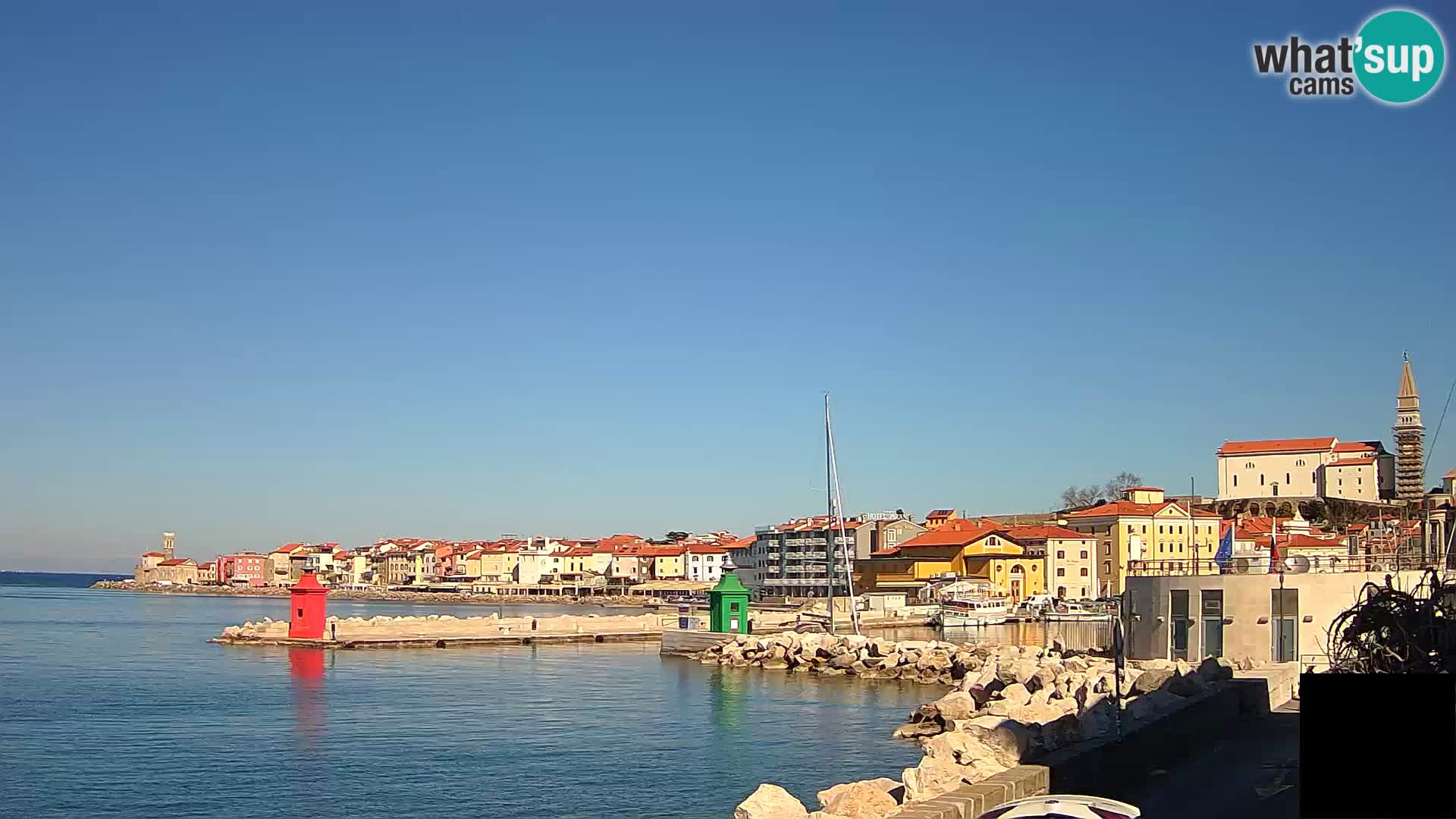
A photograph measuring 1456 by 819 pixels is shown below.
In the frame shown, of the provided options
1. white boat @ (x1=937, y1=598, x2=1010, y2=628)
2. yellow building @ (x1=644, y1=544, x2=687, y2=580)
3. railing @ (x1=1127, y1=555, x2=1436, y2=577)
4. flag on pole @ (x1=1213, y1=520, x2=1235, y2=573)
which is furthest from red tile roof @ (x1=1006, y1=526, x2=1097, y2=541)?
railing @ (x1=1127, y1=555, x2=1436, y2=577)

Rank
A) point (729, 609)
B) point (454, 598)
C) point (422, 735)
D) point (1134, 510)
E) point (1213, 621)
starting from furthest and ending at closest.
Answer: point (454, 598)
point (1134, 510)
point (729, 609)
point (422, 735)
point (1213, 621)

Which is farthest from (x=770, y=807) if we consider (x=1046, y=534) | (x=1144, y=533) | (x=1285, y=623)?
(x=1046, y=534)

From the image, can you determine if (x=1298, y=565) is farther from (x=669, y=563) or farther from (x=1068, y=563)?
(x=669, y=563)

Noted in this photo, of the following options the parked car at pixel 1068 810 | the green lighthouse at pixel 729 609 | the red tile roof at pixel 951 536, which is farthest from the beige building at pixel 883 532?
the parked car at pixel 1068 810

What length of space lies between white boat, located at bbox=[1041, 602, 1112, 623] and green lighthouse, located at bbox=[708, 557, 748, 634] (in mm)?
31439

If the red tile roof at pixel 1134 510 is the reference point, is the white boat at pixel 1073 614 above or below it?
below

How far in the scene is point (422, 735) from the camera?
99.0 ft

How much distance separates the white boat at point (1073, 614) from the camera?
83.1 metres

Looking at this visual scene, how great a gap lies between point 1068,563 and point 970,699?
69532 millimetres

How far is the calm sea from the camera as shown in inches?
883

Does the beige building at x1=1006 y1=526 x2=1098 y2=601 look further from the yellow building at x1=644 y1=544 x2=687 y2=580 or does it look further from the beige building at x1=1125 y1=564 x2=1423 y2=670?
the beige building at x1=1125 y1=564 x2=1423 y2=670

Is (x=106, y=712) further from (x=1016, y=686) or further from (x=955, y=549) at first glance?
(x=955, y=549)

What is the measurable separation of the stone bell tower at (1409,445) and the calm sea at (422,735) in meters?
13.2

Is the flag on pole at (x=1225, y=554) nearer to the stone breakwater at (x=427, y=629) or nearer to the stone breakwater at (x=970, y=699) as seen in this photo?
the stone breakwater at (x=970, y=699)
